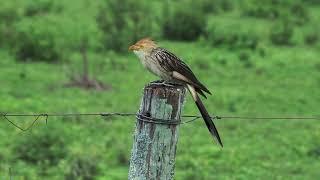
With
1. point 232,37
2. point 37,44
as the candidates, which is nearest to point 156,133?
point 37,44

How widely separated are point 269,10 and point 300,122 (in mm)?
8466

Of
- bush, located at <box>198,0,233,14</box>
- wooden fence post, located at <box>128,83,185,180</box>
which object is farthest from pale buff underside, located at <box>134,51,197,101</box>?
bush, located at <box>198,0,233,14</box>

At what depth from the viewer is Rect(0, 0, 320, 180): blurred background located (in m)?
10.0

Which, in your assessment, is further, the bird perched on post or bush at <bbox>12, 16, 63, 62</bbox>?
bush at <bbox>12, 16, 63, 62</bbox>

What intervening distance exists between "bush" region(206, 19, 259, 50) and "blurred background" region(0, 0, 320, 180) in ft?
0.09

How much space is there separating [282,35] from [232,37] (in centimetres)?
128

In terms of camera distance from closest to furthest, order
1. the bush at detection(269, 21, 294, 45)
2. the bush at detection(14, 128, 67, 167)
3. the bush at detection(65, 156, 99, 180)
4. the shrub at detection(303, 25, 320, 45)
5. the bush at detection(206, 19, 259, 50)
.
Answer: the bush at detection(65, 156, 99, 180)
the bush at detection(14, 128, 67, 167)
the bush at detection(206, 19, 259, 50)
the bush at detection(269, 21, 294, 45)
the shrub at detection(303, 25, 320, 45)

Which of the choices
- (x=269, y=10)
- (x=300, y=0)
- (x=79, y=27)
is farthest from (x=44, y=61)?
(x=300, y=0)

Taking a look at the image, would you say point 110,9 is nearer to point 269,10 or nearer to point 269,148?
point 269,10

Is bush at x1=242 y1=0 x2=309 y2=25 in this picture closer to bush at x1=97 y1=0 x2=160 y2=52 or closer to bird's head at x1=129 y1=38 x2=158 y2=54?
bush at x1=97 y1=0 x2=160 y2=52

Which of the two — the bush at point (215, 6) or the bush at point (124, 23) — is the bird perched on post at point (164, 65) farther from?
the bush at point (215, 6)

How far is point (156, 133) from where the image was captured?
4.16 m

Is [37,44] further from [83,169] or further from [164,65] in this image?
[164,65]

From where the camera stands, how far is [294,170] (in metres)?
10.1
